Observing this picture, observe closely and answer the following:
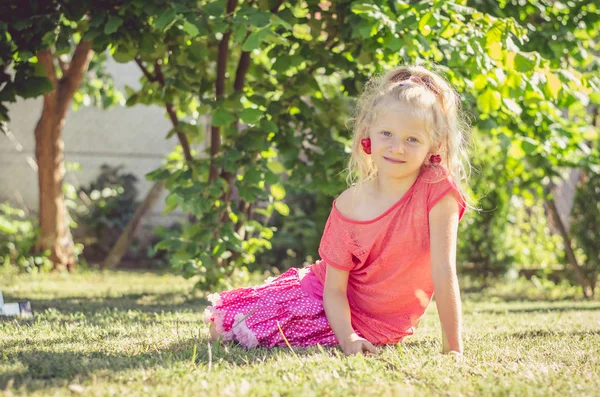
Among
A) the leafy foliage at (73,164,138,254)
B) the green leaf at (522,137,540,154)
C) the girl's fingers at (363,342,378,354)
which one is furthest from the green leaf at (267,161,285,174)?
the leafy foliage at (73,164,138,254)

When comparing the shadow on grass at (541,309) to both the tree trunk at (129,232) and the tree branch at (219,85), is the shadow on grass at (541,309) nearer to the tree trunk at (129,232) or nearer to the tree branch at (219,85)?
the tree branch at (219,85)

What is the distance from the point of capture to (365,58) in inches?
161

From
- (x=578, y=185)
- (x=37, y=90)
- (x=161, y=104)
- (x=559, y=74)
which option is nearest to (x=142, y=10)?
(x=37, y=90)

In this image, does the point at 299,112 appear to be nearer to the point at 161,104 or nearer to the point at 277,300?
the point at 161,104

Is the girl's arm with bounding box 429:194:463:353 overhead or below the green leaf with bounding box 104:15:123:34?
below

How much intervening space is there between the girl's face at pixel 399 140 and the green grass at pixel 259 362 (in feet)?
1.99

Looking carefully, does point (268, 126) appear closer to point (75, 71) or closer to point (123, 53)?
point (123, 53)

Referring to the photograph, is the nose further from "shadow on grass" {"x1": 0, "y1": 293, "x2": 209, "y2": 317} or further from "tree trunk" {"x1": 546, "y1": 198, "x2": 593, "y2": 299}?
"tree trunk" {"x1": 546, "y1": 198, "x2": 593, "y2": 299}

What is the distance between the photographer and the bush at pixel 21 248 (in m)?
6.09

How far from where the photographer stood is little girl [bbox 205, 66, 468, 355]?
7.70 ft

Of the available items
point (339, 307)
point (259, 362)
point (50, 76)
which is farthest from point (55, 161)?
point (259, 362)

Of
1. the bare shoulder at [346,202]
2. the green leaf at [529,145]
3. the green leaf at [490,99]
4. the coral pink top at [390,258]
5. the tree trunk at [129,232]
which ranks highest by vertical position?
the green leaf at [490,99]

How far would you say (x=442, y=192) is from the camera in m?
2.35

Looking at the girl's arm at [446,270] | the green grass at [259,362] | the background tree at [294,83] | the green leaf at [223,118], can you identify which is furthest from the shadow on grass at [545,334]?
the green leaf at [223,118]
